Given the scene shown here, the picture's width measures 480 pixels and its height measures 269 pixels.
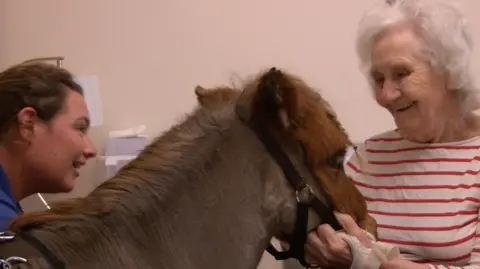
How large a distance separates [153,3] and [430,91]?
120cm

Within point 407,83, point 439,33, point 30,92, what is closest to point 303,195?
point 407,83

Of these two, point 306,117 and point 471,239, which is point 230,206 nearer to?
point 306,117

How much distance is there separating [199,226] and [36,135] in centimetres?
51

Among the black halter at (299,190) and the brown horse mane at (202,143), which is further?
the black halter at (299,190)

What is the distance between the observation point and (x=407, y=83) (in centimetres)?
129

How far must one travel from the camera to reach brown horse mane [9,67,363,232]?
89cm

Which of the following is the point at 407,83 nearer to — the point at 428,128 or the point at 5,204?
the point at 428,128

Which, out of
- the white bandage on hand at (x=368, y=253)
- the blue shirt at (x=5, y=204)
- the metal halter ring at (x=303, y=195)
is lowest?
the white bandage on hand at (x=368, y=253)

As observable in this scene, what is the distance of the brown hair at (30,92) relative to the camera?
1289mm

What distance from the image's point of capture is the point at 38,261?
0.81 meters

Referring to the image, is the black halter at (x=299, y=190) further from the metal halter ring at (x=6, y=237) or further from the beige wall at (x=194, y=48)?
the beige wall at (x=194, y=48)

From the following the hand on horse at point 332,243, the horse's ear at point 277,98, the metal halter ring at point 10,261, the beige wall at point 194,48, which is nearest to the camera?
the metal halter ring at point 10,261

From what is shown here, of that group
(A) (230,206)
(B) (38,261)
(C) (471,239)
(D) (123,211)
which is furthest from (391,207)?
(B) (38,261)

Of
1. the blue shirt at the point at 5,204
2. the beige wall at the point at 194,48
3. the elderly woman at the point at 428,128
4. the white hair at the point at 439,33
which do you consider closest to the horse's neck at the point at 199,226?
the blue shirt at the point at 5,204
